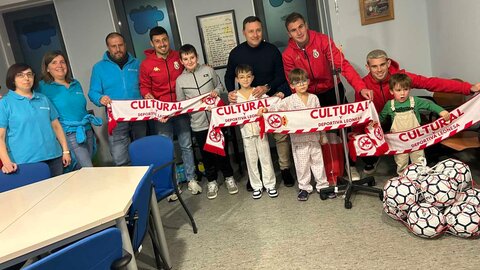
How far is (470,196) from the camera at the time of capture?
2.45 metres

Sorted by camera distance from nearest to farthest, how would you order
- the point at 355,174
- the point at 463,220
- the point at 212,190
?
the point at 463,220, the point at 355,174, the point at 212,190

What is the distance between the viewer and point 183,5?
4.71 metres

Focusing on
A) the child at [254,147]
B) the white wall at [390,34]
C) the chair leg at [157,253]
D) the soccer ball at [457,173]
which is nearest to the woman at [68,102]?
the chair leg at [157,253]

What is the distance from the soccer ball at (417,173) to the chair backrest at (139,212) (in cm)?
185

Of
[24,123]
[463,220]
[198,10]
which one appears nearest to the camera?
[463,220]

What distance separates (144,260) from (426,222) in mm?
1987

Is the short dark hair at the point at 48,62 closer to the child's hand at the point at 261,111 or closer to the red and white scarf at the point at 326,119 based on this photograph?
the child's hand at the point at 261,111

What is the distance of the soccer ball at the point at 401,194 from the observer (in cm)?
261

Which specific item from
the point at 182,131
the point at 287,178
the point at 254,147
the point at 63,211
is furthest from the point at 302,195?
the point at 63,211

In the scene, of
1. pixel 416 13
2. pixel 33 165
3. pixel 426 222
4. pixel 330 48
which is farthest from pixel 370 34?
pixel 33 165

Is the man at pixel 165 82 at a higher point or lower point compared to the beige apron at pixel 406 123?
higher

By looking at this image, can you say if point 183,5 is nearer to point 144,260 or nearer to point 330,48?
point 330,48

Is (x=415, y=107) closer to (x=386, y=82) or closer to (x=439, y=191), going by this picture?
(x=386, y=82)

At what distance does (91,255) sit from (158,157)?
1.63 meters
